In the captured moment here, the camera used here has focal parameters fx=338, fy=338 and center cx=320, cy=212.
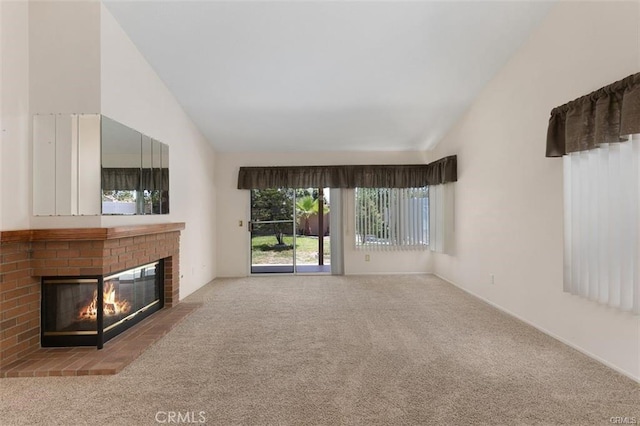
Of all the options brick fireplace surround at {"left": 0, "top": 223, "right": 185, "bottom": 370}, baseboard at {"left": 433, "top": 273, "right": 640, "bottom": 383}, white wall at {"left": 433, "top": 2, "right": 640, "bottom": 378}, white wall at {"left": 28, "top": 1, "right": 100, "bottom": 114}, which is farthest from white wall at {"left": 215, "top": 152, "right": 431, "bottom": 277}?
white wall at {"left": 28, "top": 1, "right": 100, "bottom": 114}

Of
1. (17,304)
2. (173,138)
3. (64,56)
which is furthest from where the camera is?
(173,138)

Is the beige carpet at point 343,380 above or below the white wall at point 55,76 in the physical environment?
below

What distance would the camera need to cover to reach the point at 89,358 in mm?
2654

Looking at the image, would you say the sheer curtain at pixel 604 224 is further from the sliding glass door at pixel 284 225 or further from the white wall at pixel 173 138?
the sliding glass door at pixel 284 225

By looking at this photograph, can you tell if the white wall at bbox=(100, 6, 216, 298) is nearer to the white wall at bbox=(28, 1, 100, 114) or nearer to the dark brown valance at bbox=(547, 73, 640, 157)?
the white wall at bbox=(28, 1, 100, 114)

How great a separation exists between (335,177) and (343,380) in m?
4.27

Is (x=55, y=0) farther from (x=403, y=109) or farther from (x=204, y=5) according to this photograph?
(x=403, y=109)

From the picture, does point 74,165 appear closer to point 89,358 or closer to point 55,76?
point 55,76

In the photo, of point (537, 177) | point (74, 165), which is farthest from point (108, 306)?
point (537, 177)

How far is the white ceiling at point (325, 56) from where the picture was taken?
10.1ft

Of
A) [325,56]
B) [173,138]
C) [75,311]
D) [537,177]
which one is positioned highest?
[325,56]

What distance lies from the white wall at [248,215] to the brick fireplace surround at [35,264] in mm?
3060

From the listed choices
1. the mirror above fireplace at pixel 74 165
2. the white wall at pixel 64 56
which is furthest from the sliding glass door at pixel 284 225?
the white wall at pixel 64 56

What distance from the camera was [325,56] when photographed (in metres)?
3.66
